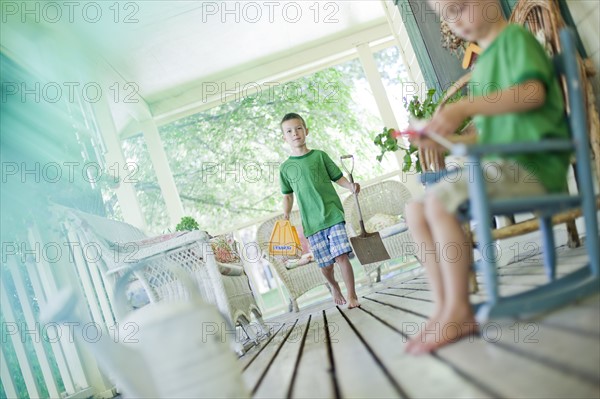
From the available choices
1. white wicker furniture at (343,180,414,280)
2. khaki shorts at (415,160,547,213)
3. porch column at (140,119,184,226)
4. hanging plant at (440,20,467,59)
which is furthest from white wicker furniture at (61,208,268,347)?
porch column at (140,119,184,226)

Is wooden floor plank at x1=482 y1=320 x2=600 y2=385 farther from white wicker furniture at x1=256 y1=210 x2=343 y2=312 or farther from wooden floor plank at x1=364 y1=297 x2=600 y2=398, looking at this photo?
white wicker furniture at x1=256 y1=210 x2=343 y2=312

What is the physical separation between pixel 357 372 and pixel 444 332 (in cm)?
24

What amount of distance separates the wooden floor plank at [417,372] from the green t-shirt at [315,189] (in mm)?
1710

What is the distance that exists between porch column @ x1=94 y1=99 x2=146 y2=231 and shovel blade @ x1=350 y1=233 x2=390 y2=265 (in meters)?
2.67

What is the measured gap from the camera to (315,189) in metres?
3.49

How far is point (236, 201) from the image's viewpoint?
8.09 m

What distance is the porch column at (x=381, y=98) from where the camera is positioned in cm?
661

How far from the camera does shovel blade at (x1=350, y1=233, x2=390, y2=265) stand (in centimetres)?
353

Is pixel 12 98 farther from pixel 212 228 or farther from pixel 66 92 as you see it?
pixel 212 228

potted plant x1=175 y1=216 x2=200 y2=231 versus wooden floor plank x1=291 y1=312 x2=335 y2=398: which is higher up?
potted plant x1=175 y1=216 x2=200 y2=231

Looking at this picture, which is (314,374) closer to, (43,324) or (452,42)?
(43,324)

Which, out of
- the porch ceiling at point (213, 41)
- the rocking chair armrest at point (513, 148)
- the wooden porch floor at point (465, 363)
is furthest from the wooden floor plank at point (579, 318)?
the porch ceiling at point (213, 41)

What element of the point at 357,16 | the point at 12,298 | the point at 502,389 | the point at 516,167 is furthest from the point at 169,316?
the point at 357,16

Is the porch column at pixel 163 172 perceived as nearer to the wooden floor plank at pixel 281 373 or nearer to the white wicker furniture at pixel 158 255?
the white wicker furniture at pixel 158 255
